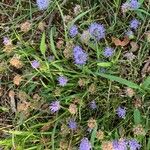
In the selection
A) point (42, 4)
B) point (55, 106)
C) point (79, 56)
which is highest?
point (42, 4)

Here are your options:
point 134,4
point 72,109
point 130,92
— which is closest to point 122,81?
point 130,92

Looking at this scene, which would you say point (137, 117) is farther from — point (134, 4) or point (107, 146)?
point (134, 4)

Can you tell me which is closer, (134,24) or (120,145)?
(120,145)

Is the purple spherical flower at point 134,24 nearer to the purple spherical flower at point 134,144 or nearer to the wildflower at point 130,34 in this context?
the wildflower at point 130,34

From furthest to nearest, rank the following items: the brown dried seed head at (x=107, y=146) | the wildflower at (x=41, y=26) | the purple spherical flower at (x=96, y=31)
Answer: the wildflower at (x=41, y=26) → the purple spherical flower at (x=96, y=31) → the brown dried seed head at (x=107, y=146)

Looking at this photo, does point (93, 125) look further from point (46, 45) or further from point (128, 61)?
point (46, 45)

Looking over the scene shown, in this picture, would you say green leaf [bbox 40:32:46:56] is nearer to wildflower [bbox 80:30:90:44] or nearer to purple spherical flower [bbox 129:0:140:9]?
wildflower [bbox 80:30:90:44]

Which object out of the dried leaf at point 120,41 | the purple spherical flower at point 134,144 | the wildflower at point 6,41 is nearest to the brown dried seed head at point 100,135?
the purple spherical flower at point 134,144
